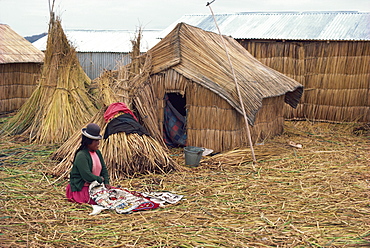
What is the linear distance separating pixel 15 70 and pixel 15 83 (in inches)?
14.1

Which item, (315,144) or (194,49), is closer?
(194,49)

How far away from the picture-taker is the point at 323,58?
11.9 meters

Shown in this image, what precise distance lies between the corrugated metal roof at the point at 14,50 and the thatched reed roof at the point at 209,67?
5.22 m

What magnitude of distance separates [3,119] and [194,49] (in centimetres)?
508

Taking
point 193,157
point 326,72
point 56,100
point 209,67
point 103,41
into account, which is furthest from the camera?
point 103,41

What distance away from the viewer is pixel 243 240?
4141mm

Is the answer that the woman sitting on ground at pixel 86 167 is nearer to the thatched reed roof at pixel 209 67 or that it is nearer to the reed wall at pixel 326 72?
the thatched reed roof at pixel 209 67

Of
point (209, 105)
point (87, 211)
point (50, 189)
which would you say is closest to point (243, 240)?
point (87, 211)

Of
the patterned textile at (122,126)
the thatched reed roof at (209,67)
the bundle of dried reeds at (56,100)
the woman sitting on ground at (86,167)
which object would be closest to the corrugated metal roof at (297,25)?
the thatched reed roof at (209,67)

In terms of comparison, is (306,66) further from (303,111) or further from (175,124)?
(175,124)

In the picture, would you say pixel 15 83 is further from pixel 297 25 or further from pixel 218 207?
pixel 218 207

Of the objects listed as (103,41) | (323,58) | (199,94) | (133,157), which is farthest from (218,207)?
(103,41)

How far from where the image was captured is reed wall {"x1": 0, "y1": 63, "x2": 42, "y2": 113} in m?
11.8

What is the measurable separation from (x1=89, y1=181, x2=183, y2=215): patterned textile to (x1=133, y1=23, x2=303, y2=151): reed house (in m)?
2.62
